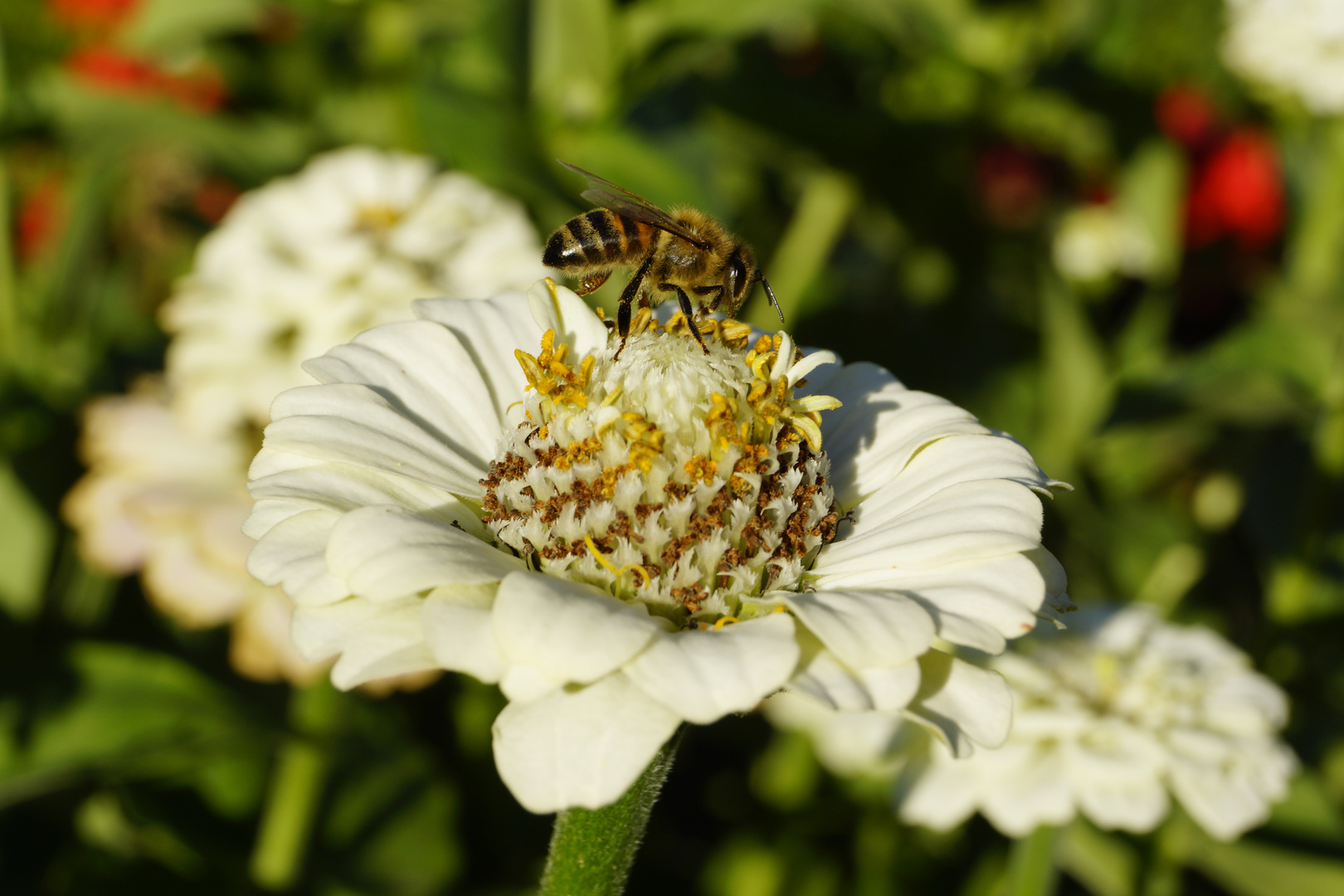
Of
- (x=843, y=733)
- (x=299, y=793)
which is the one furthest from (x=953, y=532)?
(x=299, y=793)

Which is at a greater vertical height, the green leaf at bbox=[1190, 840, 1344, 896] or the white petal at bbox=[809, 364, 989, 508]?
the white petal at bbox=[809, 364, 989, 508]

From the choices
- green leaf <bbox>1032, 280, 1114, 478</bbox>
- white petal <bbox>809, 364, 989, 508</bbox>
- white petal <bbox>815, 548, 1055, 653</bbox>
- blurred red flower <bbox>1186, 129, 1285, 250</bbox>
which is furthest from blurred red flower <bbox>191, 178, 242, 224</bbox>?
blurred red flower <bbox>1186, 129, 1285, 250</bbox>

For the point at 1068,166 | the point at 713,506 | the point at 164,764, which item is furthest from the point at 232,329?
the point at 1068,166

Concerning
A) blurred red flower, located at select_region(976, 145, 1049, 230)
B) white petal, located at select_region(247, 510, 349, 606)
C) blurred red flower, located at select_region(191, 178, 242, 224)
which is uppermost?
white petal, located at select_region(247, 510, 349, 606)

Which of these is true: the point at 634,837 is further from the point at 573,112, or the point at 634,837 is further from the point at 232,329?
the point at 573,112

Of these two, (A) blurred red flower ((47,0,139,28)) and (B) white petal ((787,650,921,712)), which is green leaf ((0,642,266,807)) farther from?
(A) blurred red flower ((47,0,139,28))

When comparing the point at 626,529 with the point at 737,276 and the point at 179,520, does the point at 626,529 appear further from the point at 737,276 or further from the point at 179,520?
the point at 179,520
